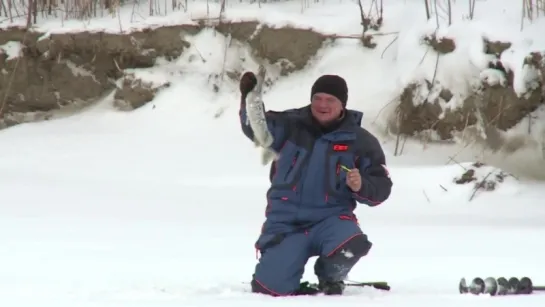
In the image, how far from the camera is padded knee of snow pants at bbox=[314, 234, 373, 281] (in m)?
3.23

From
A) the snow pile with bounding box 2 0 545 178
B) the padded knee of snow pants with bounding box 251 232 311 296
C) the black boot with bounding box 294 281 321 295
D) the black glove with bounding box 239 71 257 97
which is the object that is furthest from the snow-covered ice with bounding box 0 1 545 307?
the black glove with bounding box 239 71 257 97

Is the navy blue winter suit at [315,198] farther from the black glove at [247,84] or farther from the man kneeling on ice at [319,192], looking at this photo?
the black glove at [247,84]

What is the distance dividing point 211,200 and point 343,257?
2210 millimetres

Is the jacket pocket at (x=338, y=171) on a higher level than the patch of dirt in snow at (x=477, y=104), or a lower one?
higher

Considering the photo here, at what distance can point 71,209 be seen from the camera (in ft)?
16.7

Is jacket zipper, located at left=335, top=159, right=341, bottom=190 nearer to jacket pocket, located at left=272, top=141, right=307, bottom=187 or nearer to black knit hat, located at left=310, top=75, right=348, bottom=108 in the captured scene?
jacket pocket, located at left=272, top=141, right=307, bottom=187

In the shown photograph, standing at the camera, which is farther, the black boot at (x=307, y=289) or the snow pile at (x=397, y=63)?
the snow pile at (x=397, y=63)

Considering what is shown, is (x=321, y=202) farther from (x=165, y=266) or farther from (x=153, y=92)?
A: (x=153, y=92)

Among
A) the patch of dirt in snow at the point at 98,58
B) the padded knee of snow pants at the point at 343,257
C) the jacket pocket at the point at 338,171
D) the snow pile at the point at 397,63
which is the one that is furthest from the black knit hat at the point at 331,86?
the patch of dirt in snow at the point at 98,58

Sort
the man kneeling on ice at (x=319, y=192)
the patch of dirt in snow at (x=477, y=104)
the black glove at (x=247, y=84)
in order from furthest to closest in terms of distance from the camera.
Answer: the patch of dirt in snow at (x=477, y=104)
the man kneeling on ice at (x=319, y=192)
the black glove at (x=247, y=84)

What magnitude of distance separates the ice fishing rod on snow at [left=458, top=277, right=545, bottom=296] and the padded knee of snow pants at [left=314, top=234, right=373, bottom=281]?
37 cm

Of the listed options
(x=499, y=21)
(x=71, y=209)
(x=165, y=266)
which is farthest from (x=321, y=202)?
(x=499, y=21)

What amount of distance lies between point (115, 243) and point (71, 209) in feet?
2.91

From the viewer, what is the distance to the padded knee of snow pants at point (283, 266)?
10.7 feet
